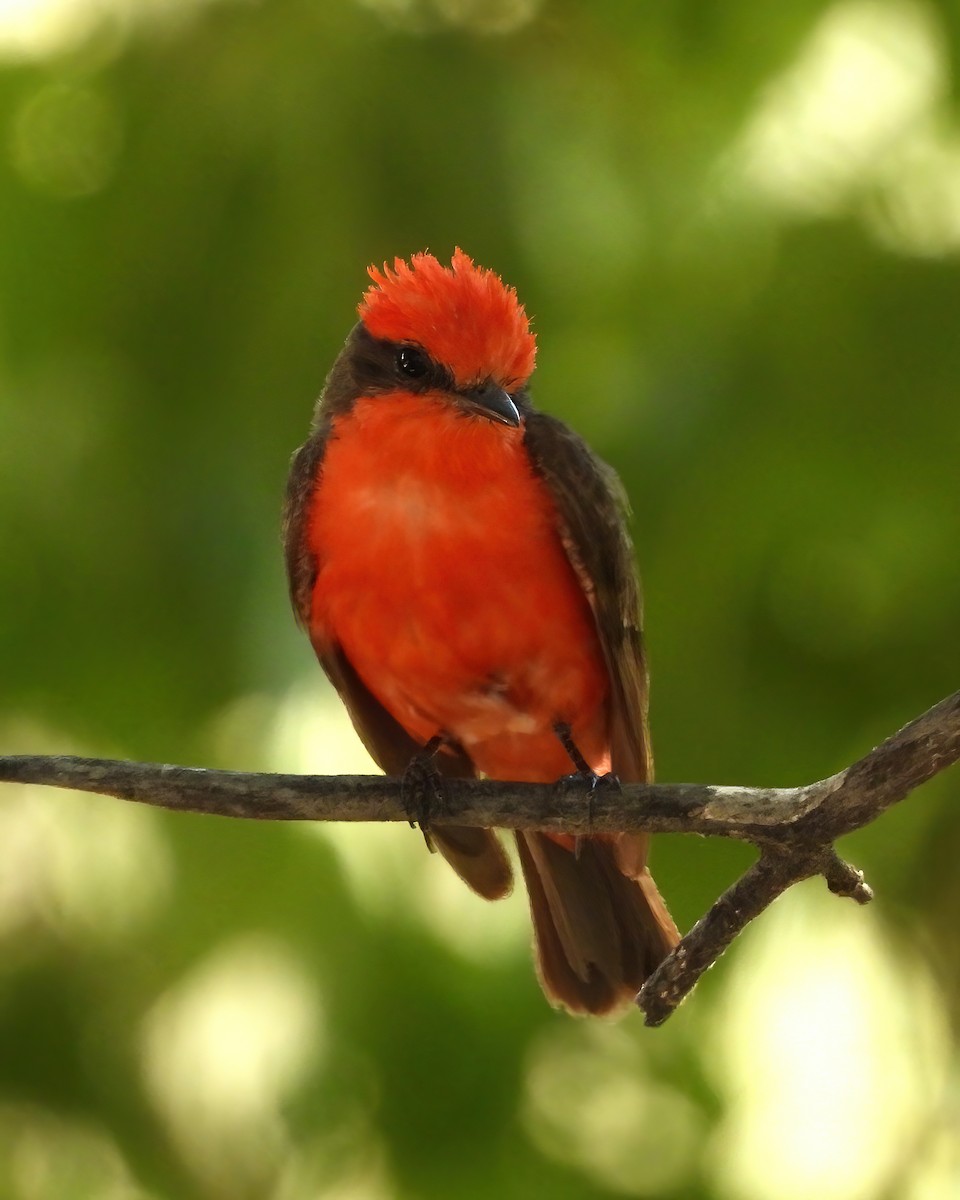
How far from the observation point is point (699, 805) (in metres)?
1.92

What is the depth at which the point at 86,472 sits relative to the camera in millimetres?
3727

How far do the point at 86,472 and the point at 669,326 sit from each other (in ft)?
4.54

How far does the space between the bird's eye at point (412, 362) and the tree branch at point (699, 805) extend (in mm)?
876

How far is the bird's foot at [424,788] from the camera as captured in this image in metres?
2.51

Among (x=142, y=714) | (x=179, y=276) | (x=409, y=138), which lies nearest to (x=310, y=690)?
(x=142, y=714)

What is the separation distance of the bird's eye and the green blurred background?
93cm

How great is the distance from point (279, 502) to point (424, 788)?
3.67ft

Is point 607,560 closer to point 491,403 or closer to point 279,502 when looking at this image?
point 491,403

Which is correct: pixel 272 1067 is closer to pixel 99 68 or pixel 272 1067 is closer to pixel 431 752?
pixel 431 752

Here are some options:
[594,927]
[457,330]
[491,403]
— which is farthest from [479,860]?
[457,330]

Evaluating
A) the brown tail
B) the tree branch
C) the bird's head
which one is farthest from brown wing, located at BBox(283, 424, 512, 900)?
the tree branch

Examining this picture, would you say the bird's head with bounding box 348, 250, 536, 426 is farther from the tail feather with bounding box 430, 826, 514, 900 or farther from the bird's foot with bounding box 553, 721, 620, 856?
the tail feather with bounding box 430, 826, 514, 900

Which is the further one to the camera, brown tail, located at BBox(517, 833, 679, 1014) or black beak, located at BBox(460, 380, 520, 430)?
brown tail, located at BBox(517, 833, 679, 1014)

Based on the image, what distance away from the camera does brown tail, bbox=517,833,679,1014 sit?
2.96 meters
